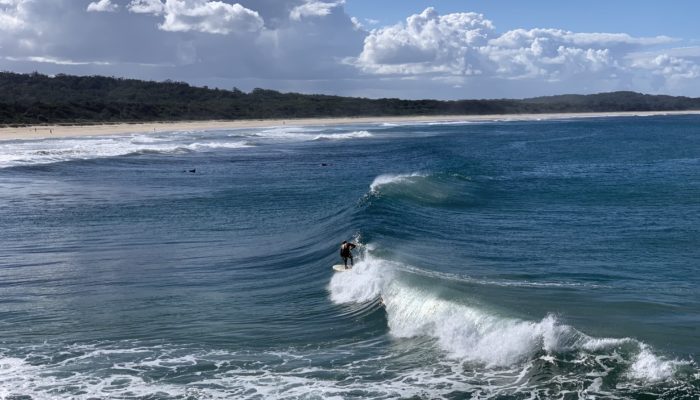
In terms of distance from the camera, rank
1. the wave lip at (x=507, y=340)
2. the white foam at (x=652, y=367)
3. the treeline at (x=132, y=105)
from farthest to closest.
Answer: the treeline at (x=132, y=105) → the wave lip at (x=507, y=340) → the white foam at (x=652, y=367)

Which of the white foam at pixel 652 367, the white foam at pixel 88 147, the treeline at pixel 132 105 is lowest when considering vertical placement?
the white foam at pixel 652 367

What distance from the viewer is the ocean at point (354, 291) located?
13492 millimetres

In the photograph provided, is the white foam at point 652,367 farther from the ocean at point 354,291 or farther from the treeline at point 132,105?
the treeline at point 132,105

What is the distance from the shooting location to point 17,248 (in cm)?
2497

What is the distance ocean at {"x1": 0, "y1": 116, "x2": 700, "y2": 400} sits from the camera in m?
13.5

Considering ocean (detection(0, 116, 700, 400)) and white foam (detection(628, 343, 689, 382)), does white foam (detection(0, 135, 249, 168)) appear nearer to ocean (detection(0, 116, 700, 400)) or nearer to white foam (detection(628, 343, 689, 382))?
ocean (detection(0, 116, 700, 400))

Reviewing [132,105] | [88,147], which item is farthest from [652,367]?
[132,105]

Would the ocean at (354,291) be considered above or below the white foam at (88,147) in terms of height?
below

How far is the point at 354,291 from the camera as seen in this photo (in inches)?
772

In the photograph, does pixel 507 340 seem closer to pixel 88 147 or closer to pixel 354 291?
pixel 354 291

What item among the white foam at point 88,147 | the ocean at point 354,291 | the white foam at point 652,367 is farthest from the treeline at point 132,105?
the white foam at point 652,367

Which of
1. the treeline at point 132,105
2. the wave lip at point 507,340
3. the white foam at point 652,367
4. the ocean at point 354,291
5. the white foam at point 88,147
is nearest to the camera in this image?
the white foam at point 652,367

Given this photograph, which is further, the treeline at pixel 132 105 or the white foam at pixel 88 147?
the treeline at pixel 132 105

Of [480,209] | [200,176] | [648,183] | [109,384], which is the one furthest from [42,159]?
[109,384]
